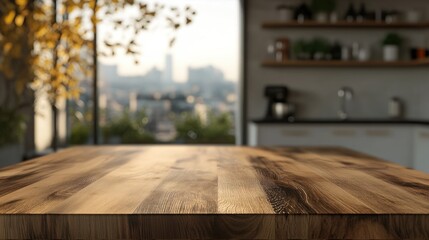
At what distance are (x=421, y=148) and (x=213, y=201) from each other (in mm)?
4272

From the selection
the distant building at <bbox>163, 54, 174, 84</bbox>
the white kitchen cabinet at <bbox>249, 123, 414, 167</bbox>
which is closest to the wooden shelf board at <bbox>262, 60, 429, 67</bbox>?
the white kitchen cabinet at <bbox>249, 123, 414, 167</bbox>

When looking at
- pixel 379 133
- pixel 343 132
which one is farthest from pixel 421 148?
pixel 343 132

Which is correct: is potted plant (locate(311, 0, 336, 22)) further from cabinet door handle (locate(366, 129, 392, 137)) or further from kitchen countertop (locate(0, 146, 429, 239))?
kitchen countertop (locate(0, 146, 429, 239))

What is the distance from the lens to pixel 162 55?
588 centimetres

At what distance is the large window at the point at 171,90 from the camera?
581cm

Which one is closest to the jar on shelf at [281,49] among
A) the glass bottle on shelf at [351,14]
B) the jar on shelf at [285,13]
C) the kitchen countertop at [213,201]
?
the jar on shelf at [285,13]

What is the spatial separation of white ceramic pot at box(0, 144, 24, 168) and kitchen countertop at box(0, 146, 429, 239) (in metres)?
3.72

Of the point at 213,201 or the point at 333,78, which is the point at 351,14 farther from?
the point at 213,201

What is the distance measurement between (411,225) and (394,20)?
4.96 metres

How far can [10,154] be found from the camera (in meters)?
5.43

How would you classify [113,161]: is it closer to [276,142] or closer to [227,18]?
[276,142]

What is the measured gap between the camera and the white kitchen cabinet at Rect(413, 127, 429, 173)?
193 inches

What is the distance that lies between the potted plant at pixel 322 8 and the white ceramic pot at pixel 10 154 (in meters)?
3.12

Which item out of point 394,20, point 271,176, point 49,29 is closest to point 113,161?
point 271,176
